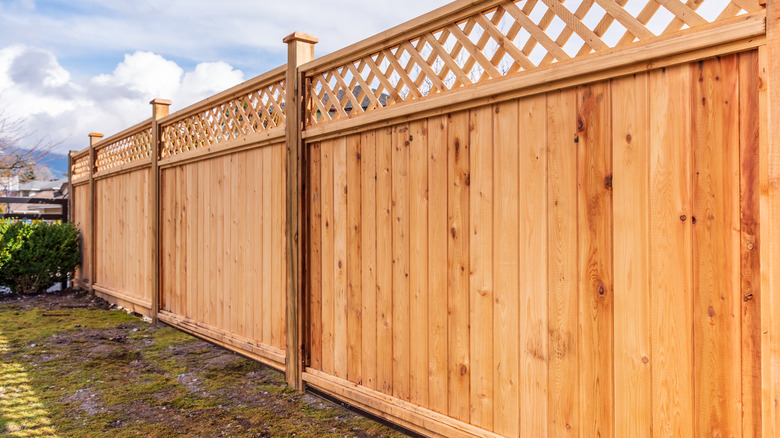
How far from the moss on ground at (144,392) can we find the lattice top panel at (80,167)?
132 inches

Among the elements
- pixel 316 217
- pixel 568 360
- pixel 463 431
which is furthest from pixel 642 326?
pixel 316 217

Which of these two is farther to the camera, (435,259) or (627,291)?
(435,259)

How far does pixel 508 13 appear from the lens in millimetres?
2215

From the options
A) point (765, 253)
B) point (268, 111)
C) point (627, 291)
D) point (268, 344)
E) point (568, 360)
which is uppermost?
point (268, 111)

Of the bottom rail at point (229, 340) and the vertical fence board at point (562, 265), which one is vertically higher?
the vertical fence board at point (562, 265)

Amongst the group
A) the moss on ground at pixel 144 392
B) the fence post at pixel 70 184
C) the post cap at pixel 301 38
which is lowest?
the moss on ground at pixel 144 392

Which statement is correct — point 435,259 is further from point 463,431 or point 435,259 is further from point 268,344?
point 268,344

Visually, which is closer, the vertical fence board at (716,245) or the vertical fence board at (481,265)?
the vertical fence board at (716,245)

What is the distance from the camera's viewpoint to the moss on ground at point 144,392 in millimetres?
2797

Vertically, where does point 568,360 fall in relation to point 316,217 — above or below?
below

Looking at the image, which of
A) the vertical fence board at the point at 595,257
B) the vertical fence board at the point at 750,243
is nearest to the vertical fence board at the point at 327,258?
the vertical fence board at the point at 595,257

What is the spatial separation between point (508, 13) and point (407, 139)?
2.54 feet

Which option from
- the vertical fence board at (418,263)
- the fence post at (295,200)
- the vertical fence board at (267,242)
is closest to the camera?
the vertical fence board at (418,263)

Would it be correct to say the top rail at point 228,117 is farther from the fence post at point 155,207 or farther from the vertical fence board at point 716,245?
the vertical fence board at point 716,245
